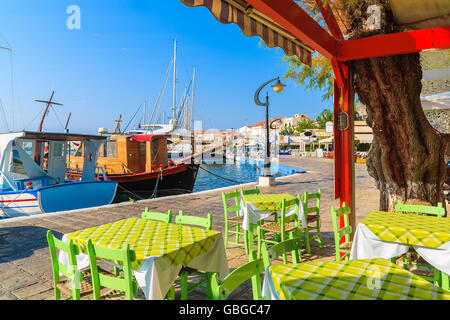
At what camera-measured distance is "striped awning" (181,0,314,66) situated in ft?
8.19

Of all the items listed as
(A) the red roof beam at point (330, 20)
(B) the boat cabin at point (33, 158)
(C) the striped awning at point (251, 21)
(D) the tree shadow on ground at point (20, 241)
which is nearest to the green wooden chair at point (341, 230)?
(C) the striped awning at point (251, 21)

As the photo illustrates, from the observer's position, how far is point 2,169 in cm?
946

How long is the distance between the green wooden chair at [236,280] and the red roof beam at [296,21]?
6.51 ft

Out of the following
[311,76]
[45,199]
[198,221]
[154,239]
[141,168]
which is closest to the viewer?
[154,239]

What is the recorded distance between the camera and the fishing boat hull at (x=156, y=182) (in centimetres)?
1312

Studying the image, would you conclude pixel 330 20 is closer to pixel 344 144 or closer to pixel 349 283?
pixel 344 144

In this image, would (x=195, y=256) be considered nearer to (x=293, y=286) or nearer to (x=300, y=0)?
(x=293, y=286)

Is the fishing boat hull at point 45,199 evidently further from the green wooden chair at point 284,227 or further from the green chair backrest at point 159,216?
the green wooden chair at point 284,227

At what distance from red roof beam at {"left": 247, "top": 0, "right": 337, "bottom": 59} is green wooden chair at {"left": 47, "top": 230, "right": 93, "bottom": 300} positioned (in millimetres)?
2409

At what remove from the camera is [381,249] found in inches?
113

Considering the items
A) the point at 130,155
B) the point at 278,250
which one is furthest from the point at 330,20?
the point at 130,155

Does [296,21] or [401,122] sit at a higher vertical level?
[296,21]

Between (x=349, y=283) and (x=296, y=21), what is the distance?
2.43m
